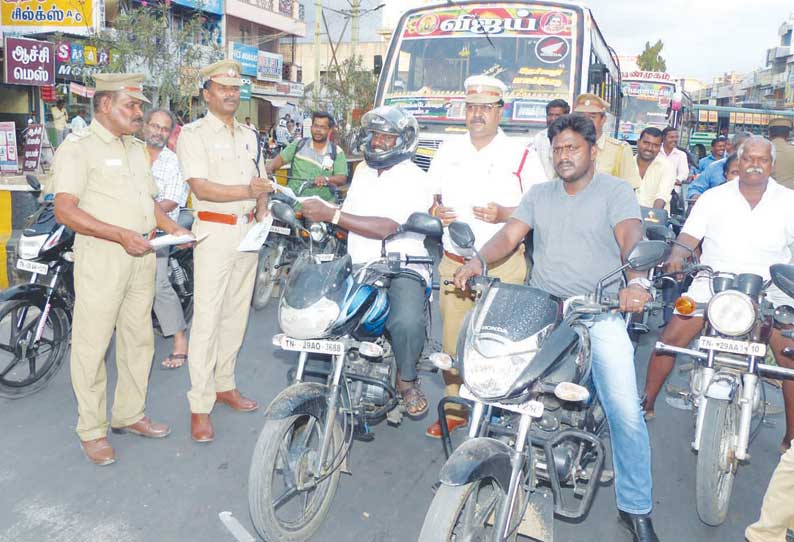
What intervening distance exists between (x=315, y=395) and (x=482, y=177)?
175 centimetres

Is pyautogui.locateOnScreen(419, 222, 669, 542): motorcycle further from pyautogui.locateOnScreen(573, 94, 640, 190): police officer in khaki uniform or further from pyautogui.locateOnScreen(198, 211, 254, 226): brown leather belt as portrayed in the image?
pyautogui.locateOnScreen(573, 94, 640, 190): police officer in khaki uniform

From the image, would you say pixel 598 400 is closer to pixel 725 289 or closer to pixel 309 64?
pixel 725 289

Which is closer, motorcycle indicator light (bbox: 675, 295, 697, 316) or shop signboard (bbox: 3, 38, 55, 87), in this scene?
motorcycle indicator light (bbox: 675, 295, 697, 316)

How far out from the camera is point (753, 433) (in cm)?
406

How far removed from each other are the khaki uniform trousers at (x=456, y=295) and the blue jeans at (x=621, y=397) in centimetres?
120

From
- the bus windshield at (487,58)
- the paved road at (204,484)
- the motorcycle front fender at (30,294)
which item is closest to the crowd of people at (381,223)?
the paved road at (204,484)

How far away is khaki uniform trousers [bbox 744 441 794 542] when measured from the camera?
289cm

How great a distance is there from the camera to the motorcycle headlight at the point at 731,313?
349 centimetres

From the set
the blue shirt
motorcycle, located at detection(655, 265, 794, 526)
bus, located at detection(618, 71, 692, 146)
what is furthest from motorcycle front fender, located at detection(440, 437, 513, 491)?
bus, located at detection(618, 71, 692, 146)

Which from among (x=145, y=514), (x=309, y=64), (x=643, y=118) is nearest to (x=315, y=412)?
(x=145, y=514)

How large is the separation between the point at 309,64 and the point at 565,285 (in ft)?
158

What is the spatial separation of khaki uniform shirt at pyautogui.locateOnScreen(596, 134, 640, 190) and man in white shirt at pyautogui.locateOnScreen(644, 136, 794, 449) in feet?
6.13

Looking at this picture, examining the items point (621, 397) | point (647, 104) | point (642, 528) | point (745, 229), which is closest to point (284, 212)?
point (621, 397)

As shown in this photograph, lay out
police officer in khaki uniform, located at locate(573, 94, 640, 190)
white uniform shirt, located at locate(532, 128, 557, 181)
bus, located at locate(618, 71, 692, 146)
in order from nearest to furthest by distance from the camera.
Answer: white uniform shirt, located at locate(532, 128, 557, 181), police officer in khaki uniform, located at locate(573, 94, 640, 190), bus, located at locate(618, 71, 692, 146)
